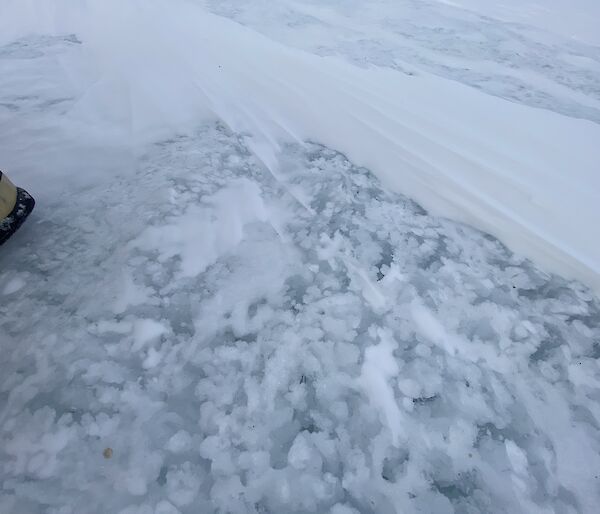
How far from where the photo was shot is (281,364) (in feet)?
3.76

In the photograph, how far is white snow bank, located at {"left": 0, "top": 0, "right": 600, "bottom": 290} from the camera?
66.1 inches

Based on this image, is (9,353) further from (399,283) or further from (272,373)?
(399,283)

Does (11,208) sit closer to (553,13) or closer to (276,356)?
Answer: (276,356)

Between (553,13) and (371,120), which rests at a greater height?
(553,13)

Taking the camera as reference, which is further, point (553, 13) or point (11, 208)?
point (553, 13)

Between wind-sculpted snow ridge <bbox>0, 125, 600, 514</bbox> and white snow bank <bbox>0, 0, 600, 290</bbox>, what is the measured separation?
254mm

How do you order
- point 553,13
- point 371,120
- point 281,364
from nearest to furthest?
point 281,364
point 371,120
point 553,13

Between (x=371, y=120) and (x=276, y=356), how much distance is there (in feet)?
4.88

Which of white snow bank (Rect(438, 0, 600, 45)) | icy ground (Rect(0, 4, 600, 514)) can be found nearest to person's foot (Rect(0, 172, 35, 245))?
icy ground (Rect(0, 4, 600, 514))

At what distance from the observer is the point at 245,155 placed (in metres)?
1.88

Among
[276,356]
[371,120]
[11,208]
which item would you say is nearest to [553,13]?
[371,120]

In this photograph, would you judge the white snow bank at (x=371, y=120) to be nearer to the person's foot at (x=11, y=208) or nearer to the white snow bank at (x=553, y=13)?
the person's foot at (x=11, y=208)

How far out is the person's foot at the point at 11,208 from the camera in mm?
1287

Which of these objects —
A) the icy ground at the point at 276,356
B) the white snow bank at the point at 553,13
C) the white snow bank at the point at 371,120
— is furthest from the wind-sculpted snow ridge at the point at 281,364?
the white snow bank at the point at 553,13
